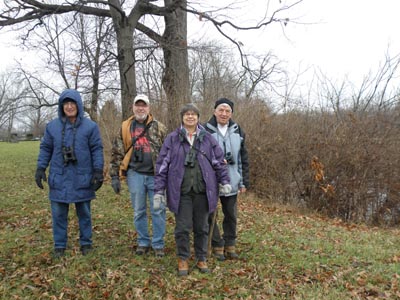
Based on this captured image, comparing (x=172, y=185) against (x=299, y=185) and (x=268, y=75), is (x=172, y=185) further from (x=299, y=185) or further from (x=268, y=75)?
(x=268, y=75)

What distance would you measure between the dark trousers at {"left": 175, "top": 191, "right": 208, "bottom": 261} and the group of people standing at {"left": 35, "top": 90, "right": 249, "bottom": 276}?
0.04 ft

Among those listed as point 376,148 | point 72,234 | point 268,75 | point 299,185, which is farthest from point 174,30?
point 72,234

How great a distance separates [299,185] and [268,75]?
444 centimetres

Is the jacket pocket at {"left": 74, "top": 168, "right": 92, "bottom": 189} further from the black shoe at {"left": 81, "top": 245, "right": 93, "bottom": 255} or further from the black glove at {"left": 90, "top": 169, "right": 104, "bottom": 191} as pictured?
the black shoe at {"left": 81, "top": 245, "right": 93, "bottom": 255}

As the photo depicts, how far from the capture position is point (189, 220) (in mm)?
4328

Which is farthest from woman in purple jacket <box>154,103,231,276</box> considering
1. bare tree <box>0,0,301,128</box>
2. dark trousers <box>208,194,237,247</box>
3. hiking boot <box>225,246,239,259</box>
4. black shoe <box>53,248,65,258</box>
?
bare tree <box>0,0,301,128</box>

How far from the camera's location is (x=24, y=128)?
7962cm

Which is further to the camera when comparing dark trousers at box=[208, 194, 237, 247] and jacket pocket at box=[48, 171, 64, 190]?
dark trousers at box=[208, 194, 237, 247]

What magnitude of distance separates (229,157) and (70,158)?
77.6 inches

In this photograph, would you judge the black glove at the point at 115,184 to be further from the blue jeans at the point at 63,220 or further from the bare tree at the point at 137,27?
the bare tree at the point at 137,27

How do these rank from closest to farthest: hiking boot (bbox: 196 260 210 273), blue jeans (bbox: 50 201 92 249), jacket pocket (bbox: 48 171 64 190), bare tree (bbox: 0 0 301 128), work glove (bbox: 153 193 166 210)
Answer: work glove (bbox: 153 193 166 210)
hiking boot (bbox: 196 260 210 273)
jacket pocket (bbox: 48 171 64 190)
blue jeans (bbox: 50 201 92 249)
bare tree (bbox: 0 0 301 128)

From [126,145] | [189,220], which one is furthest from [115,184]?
[189,220]

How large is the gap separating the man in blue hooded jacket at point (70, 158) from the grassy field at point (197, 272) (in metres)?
0.72

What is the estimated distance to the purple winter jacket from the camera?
427 centimetres
